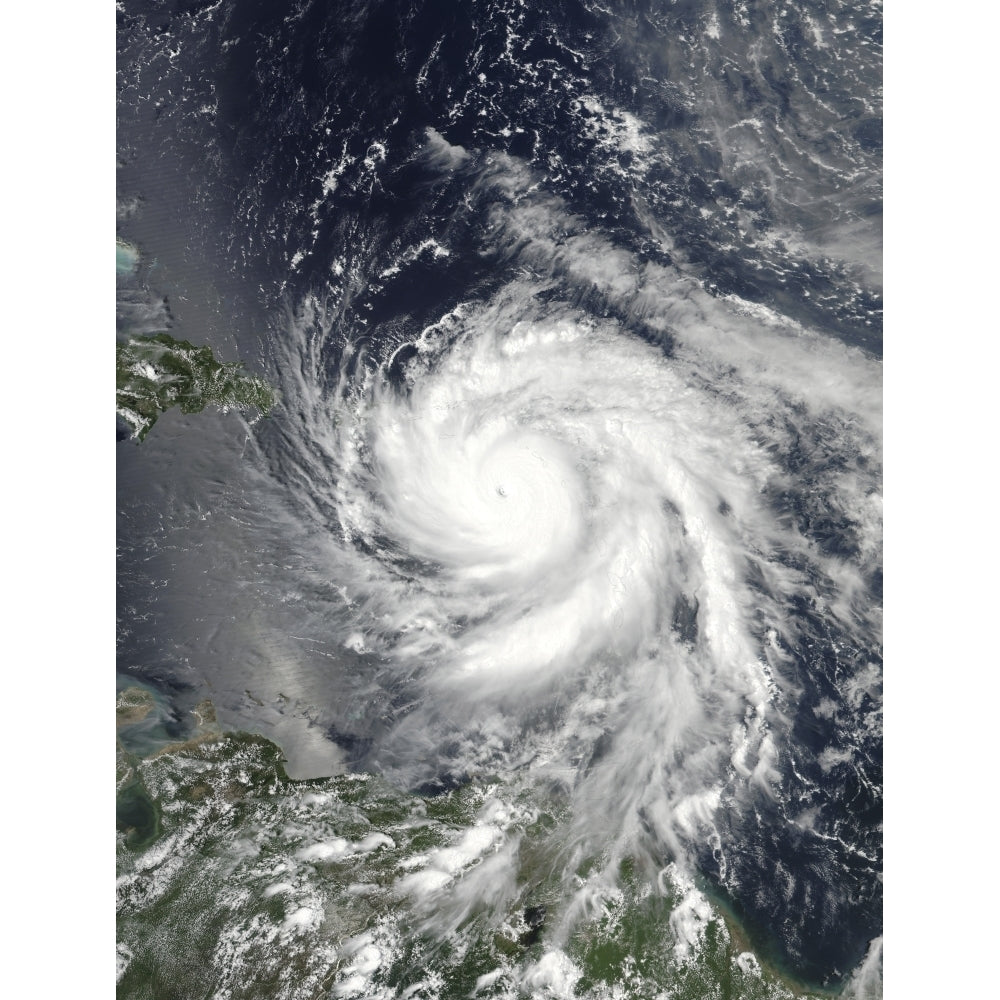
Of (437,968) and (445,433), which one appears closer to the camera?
(437,968)

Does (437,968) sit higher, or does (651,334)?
(651,334)

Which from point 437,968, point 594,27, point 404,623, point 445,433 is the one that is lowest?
point 437,968

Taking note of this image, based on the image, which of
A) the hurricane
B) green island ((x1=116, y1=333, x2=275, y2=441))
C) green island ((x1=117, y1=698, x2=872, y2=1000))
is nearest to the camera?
green island ((x1=117, y1=698, x2=872, y2=1000))

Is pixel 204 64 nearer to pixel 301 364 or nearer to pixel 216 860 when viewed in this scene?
pixel 301 364

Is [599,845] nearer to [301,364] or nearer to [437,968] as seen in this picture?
[437,968]

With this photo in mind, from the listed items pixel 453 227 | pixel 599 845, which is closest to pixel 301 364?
pixel 453 227

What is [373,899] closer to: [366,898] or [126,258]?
[366,898]

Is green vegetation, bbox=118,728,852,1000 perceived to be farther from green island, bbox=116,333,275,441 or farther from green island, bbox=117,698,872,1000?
green island, bbox=116,333,275,441

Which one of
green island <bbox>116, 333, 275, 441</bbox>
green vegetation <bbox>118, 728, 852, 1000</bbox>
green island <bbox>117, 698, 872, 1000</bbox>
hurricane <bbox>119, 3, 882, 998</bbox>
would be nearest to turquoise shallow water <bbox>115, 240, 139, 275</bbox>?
hurricane <bbox>119, 3, 882, 998</bbox>
